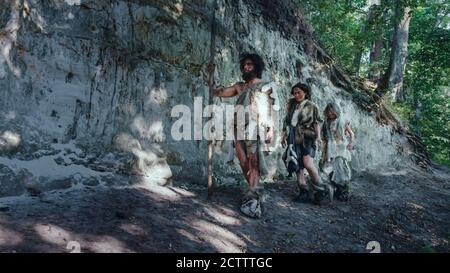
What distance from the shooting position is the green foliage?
50.0 feet

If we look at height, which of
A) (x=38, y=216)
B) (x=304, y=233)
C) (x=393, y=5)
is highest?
(x=393, y=5)

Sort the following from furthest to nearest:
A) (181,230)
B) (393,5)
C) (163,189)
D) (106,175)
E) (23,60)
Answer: (393,5) → (163,189) → (106,175) → (23,60) → (181,230)

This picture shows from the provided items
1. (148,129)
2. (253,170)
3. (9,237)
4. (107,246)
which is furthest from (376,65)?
(9,237)

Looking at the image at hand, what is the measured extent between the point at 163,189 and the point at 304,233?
2055 millimetres

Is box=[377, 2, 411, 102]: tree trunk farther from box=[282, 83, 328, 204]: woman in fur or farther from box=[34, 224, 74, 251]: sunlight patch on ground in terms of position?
box=[34, 224, 74, 251]: sunlight patch on ground

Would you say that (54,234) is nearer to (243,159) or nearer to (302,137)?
(243,159)

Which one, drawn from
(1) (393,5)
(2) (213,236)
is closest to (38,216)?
(2) (213,236)

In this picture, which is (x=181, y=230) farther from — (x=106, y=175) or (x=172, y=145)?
(x=172, y=145)

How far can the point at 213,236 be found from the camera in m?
4.36

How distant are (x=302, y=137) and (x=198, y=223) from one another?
2.92m

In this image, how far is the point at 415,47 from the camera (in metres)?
20.7

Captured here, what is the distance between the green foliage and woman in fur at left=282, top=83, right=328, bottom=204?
24.4ft

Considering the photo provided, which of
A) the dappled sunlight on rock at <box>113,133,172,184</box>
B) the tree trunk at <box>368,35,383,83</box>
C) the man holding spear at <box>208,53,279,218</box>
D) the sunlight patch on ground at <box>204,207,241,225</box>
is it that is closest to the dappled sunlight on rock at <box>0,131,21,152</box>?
the dappled sunlight on rock at <box>113,133,172,184</box>

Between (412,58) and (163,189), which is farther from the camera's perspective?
(412,58)
